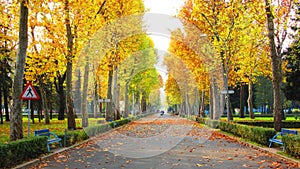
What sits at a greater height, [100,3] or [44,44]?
[100,3]

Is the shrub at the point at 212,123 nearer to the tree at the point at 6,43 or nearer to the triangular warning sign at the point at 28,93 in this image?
the tree at the point at 6,43

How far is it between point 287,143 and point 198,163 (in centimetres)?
395

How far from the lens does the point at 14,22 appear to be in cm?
2586

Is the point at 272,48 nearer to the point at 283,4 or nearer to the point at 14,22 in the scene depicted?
the point at 283,4

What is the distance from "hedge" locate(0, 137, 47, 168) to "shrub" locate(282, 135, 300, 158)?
28.9 feet

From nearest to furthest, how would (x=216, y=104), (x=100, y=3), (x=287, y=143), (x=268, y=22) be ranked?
1. (x=287, y=143)
2. (x=268, y=22)
3. (x=100, y=3)
4. (x=216, y=104)

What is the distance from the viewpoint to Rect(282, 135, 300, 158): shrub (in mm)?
11977

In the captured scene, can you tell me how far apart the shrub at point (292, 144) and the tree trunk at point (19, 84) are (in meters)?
9.68

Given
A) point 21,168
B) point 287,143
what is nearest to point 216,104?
point 287,143

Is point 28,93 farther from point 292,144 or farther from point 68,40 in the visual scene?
point 292,144

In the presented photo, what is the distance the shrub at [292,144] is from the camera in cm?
1198

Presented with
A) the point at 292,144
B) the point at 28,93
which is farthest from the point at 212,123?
the point at 28,93

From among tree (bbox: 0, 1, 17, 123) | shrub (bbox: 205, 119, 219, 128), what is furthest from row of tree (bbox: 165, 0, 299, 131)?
tree (bbox: 0, 1, 17, 123)

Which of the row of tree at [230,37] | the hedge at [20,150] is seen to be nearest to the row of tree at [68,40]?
the hedge at [20,150]
